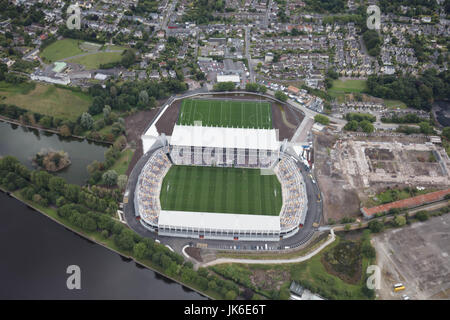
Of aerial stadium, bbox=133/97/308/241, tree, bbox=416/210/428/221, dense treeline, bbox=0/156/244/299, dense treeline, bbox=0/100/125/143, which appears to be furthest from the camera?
dense treeline, bbox=0/100/125/143

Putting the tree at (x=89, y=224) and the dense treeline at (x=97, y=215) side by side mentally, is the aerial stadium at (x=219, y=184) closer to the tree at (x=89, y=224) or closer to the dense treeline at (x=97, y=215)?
the dense treeline at (x=97, y=215)

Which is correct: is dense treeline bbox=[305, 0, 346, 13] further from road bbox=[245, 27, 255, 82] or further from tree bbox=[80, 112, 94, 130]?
tree bbox=[80, 112, 94, 130]

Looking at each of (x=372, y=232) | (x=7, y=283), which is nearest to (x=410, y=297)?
(x=372, y=232)

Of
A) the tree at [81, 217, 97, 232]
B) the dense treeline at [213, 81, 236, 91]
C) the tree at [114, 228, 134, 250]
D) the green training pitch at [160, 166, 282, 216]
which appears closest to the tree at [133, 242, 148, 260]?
the tree at [114, 228, 134, 250]

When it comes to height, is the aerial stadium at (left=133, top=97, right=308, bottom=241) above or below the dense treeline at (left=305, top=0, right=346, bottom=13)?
below

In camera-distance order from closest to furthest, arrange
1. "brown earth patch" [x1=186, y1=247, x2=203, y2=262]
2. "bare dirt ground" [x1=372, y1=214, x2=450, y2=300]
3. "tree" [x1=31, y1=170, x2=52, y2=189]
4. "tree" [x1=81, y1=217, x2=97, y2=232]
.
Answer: "bare dirt ground" [x1=372, y1=214, x2=450, y2=300] → "brown earth patch" [x1=186, y1=247, x2=203, y2=262] → "tree" [x1=81, y1=217, x2=97, y2=232] → "tree" [x1=31, y1=170, x2=52, y2=189]

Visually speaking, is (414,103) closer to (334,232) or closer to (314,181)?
(314,181)

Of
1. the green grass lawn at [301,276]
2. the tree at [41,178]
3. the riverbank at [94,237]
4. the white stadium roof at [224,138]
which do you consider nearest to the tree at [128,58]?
the white stadium roof at [224,138]

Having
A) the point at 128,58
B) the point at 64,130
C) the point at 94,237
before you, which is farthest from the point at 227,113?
the point at 94,237
